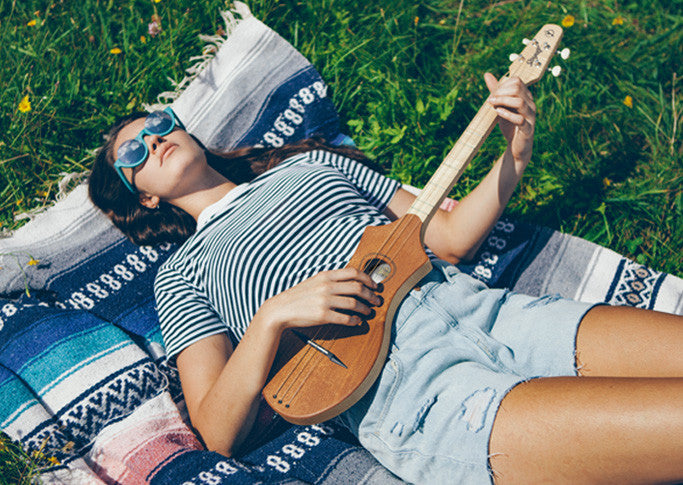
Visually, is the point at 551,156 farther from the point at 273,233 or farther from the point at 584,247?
the point at 273,233

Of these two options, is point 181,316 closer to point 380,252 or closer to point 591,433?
point 380,252

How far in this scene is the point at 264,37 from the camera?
3.57 metres

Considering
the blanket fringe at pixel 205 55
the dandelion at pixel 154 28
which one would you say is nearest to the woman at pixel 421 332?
the blanket fringe at pixel 205 55

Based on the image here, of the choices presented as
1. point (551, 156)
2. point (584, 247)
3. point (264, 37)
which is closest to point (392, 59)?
point (264, 37)

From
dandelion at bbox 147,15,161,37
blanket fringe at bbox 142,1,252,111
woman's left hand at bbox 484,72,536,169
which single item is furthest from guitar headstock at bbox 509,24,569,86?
dandelion at bbox 147,15,161,37

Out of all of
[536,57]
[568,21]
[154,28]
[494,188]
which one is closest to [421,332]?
→ [494,188]

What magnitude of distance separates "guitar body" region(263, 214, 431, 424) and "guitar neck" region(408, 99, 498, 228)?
0.25 feet

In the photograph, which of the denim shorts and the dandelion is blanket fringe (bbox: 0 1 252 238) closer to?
the dandelion

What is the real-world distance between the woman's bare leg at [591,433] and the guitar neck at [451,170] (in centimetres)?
81

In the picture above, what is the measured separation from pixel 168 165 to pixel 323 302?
127 cm

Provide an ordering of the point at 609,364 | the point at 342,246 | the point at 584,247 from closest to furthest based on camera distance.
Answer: the point at 609,364, the point at 342,246, the point at 584,247

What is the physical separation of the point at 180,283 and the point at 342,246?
0.85 meters

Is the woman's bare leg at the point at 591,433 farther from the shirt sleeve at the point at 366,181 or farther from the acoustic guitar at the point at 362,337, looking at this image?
the shirt sleeve at the point at 366,181

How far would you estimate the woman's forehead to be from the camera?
108 inches
